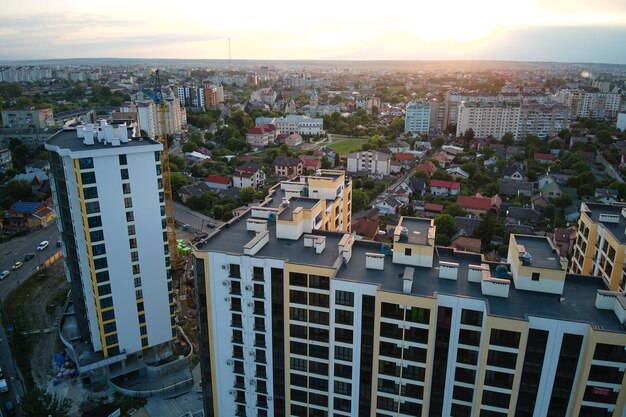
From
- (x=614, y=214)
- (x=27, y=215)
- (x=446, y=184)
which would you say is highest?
(x=614, y=214)

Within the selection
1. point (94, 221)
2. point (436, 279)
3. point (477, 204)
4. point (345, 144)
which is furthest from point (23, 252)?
point (345, 144)

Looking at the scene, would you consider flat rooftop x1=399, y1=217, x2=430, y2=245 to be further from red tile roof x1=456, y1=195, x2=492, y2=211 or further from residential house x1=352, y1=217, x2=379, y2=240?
red tile roof x1=456, y1=195, x2=492, y2=211

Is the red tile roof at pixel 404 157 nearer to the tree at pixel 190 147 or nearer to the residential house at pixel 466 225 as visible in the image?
the residential house at pixel 466 225

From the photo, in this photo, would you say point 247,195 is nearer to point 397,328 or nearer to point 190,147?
point 190,147

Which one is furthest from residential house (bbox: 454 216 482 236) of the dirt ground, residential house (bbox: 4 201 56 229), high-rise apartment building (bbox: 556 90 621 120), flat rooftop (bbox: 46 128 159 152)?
high-rise apartment building (bbox: 556 90 621 120)

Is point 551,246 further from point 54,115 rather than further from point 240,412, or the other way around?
point 54,115

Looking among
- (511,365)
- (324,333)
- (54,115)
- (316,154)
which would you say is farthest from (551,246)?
(54,115)

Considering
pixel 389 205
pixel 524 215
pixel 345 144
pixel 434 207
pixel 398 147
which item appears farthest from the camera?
pixel 345 144
